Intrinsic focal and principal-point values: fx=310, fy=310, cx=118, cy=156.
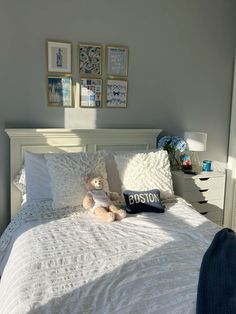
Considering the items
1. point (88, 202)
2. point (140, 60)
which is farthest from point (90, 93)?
point (88, 202)

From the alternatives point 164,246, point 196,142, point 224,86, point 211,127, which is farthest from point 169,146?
point 164,246

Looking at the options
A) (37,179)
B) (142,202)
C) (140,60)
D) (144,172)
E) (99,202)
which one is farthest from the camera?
(140,60)

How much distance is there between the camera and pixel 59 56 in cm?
265

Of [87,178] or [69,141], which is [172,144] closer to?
[69,141]

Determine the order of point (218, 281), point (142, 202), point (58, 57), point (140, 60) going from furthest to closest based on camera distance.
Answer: point (140, 60)
point (58, 57)
point (142, 202)
point (218, 281)

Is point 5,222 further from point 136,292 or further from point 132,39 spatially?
point 132,39

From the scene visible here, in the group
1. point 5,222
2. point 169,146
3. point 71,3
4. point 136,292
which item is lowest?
point 5,222

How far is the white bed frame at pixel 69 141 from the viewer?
2.53 metres

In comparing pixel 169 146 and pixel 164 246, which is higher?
pixel 169 146

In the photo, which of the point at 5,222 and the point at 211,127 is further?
the point at 211,127

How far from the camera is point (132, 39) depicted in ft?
9.54

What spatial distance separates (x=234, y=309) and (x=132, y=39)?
2484mm

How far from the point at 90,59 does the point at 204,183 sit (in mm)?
1565

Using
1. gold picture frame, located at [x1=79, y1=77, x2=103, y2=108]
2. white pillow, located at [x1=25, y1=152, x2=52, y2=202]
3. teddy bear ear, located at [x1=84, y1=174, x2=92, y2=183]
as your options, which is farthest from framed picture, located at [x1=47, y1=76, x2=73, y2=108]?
teddy bear ear, located at [x1=84, y1=174, x2=92, y2=183]
